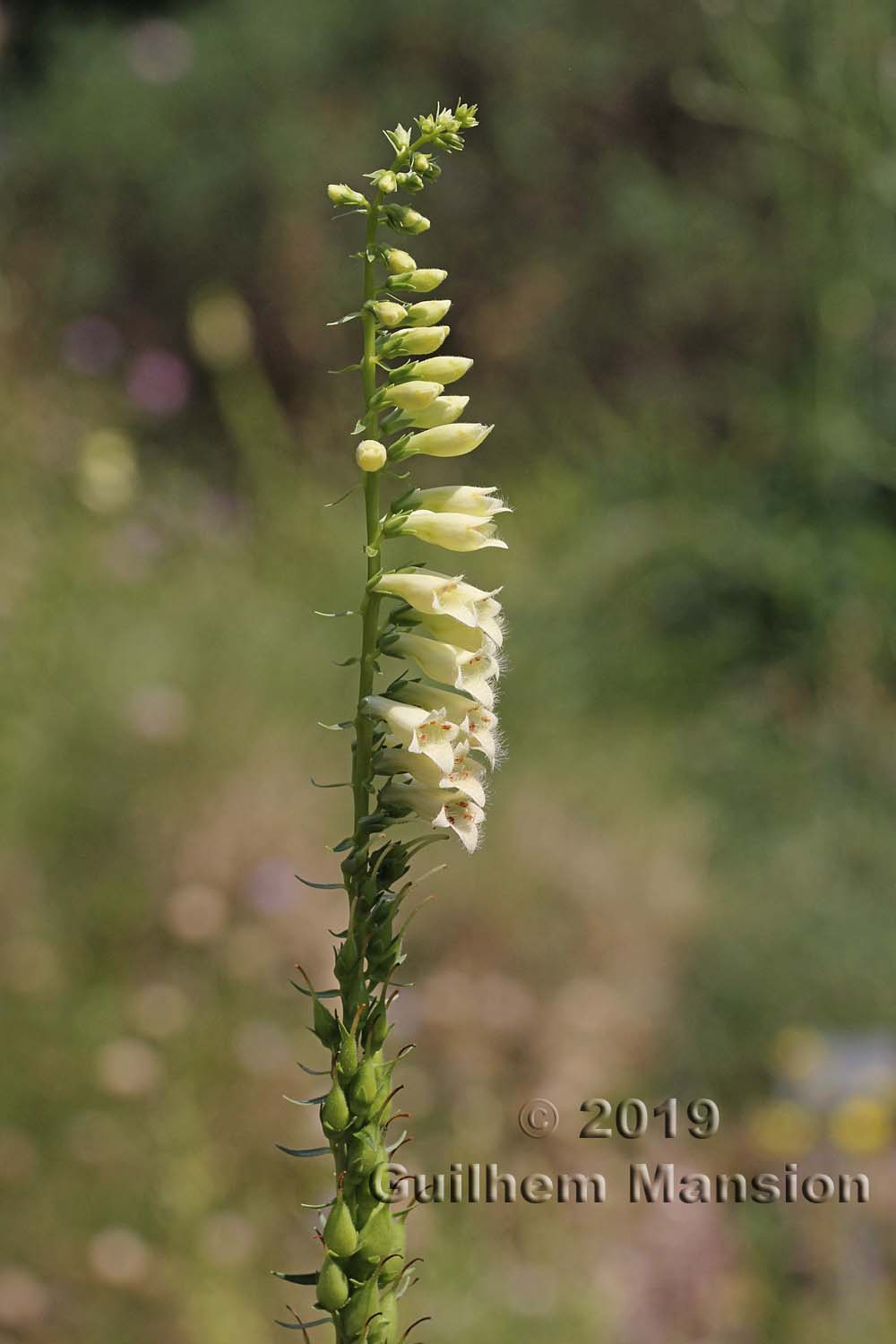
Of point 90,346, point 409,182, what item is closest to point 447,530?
point 409,182

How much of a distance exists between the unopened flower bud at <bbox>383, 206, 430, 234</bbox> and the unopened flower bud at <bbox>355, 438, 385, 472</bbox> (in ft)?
0.50

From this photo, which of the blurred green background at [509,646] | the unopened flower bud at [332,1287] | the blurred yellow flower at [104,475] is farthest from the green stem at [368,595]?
the blurred yellow flower at [104,475]

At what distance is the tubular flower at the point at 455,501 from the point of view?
926 mm

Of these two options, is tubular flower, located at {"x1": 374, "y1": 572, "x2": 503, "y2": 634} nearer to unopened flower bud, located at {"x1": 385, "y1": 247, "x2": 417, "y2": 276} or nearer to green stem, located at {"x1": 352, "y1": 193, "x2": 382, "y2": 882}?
green stem, located at {"x1": 352, "y1": 193, "x2": 382, "y2": 882}

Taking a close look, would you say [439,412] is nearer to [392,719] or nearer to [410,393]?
[410,393]

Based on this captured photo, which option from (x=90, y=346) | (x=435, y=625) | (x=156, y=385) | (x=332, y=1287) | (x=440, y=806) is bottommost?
(x=332, y=1287)

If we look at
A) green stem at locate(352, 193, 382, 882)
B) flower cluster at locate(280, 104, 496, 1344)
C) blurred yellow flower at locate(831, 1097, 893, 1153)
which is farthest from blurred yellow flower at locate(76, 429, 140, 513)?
green stem at locate(352, 193, 382, 882)

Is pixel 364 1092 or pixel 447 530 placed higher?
pixel 447 530

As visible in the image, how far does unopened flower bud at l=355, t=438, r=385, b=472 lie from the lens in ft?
2.64

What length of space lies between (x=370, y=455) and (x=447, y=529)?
13cm

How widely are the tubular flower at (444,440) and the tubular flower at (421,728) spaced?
16 cm

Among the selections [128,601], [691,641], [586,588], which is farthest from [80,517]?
[691,641]

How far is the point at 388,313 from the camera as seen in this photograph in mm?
827

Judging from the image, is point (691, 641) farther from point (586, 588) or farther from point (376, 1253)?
point (376, 1253)
